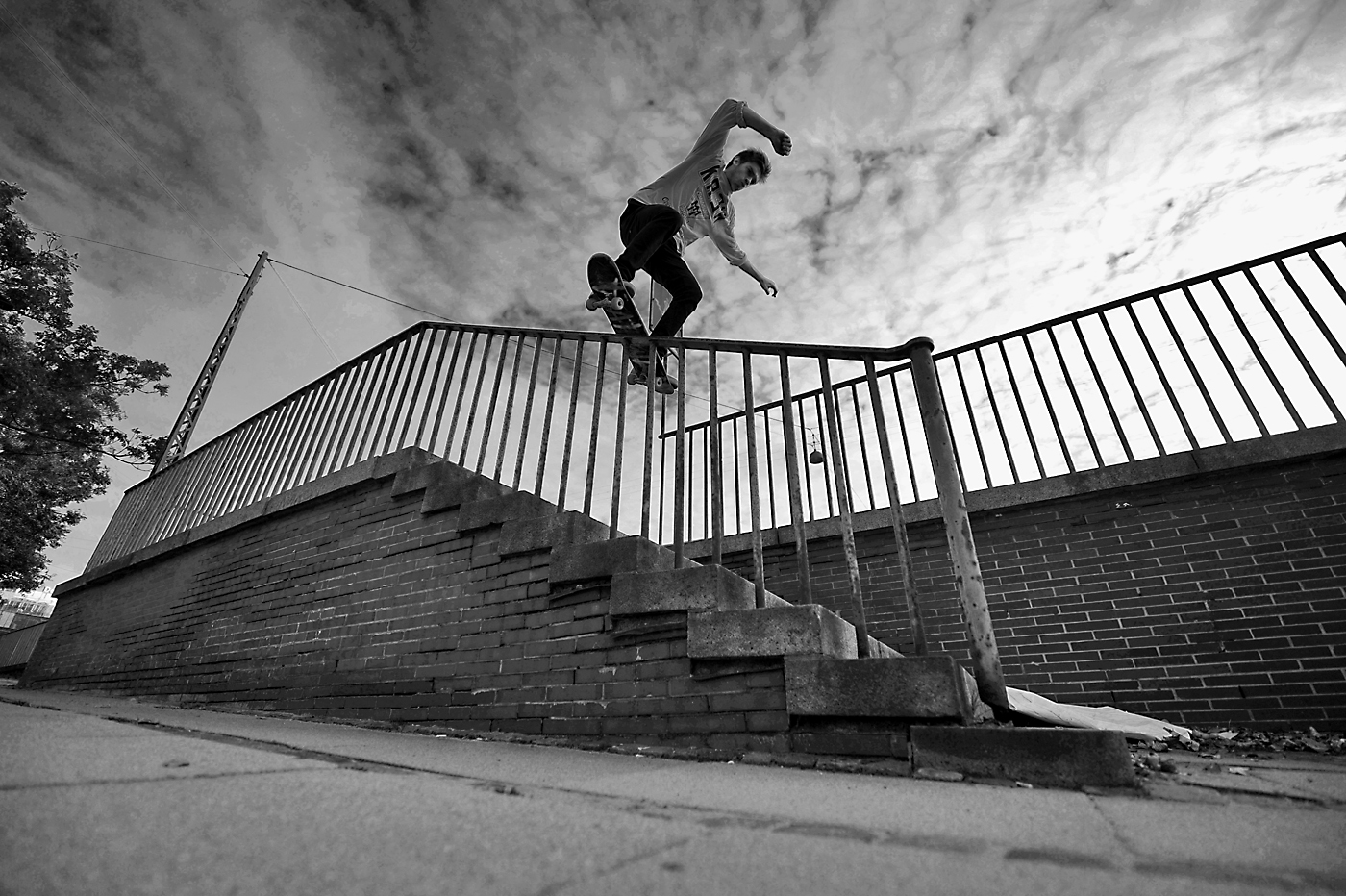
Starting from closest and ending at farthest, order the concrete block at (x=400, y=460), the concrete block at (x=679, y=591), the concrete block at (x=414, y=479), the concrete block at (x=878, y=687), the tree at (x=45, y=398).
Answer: the concrete block at (x=878, y=687) → the concrete block at (x=679, y=591) → the concrete block at (x=414, y=479) → the concrete block at (x=400, y=460) → the tree at (x=45, y=398)

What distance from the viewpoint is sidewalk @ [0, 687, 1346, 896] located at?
2.04 ft

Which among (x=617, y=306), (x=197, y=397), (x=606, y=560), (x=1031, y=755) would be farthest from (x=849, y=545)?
(x=197, y=397)

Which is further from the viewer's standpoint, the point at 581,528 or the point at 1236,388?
the point at 1236,388

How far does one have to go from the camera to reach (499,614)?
3.12 m

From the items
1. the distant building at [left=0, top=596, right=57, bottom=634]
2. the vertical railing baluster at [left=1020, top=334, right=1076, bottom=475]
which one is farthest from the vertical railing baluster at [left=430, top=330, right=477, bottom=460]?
the distant building at [left=0, top=596, right=57, bottom=634]

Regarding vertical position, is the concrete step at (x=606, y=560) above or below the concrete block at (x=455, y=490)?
below

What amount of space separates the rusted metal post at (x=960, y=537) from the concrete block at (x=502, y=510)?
215 centimetres

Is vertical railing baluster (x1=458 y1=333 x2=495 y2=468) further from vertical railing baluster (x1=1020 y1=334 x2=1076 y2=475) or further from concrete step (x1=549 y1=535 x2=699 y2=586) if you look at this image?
vertical railing baluster (x1=1020 y1=334 x2=1076 y2=475)

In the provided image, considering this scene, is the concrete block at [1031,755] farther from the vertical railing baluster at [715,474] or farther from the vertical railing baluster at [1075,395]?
the vertical railing baluster at [1075,395]

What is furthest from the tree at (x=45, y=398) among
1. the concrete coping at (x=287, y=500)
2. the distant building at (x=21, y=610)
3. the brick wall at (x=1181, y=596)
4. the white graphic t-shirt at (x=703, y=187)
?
the distant building at (x=21, y=610)

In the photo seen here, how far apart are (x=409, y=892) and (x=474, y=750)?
172cm

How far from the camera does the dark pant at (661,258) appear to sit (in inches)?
143

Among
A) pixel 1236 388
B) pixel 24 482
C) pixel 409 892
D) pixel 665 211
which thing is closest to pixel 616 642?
pixel 409 892

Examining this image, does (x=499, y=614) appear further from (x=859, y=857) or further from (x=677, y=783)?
(x=859, y=857)
